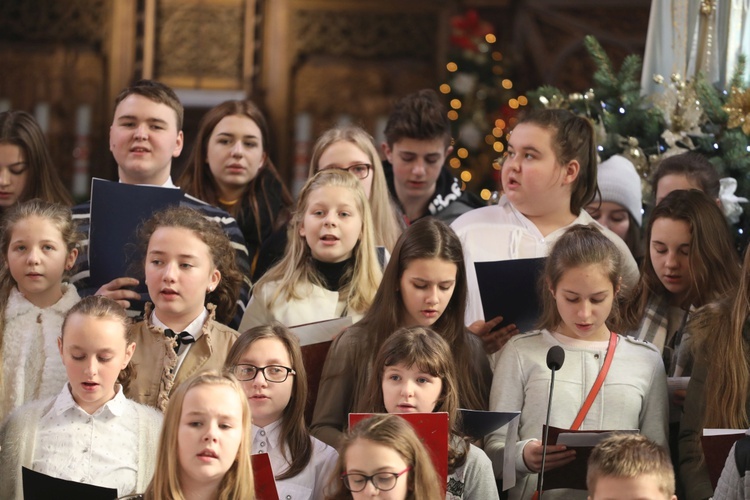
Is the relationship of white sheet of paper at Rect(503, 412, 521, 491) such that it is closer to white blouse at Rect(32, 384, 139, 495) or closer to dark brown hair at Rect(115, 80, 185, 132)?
white blouse at Rect(32, 384, 139, 495)

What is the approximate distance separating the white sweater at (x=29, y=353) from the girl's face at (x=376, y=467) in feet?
4.18

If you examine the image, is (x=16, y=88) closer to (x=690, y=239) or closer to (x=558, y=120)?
(x=558, y=120)

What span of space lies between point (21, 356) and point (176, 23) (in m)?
4.92

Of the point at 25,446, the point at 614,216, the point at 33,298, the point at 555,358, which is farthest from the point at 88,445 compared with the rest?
the point at 614,216

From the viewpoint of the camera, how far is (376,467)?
3.47 m

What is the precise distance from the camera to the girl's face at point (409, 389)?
12.9 ft

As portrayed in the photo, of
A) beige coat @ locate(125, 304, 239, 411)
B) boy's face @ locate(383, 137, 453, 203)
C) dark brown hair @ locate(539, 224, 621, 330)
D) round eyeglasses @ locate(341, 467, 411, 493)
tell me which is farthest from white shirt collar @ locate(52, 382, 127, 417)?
boy's face @ locate(383, 137, 453, 203)

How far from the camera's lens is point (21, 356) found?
14.3ft

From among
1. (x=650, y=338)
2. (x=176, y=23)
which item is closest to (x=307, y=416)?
(x=650, y=338)

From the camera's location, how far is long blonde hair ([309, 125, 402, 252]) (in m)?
5.23

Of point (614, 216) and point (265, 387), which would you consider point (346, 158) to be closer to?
point (614, 216)

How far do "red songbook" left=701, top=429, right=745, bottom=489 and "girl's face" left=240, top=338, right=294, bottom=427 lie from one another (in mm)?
1220

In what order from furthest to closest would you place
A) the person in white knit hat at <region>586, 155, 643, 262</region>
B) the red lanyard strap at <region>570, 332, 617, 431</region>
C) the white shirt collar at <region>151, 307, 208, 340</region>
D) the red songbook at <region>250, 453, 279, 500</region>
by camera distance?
the person in white knit hat at <region>586, 155, 643, 262</region> < the white shirt collar at <region>151, 307, 208, 340</region> < the red lanyard strap at <region>570, 332, 617, 431</region> < the red songbook at <region>250, 453, 279, 500</region>

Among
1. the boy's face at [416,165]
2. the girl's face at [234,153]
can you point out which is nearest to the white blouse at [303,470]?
the girl's face at [234,153]
